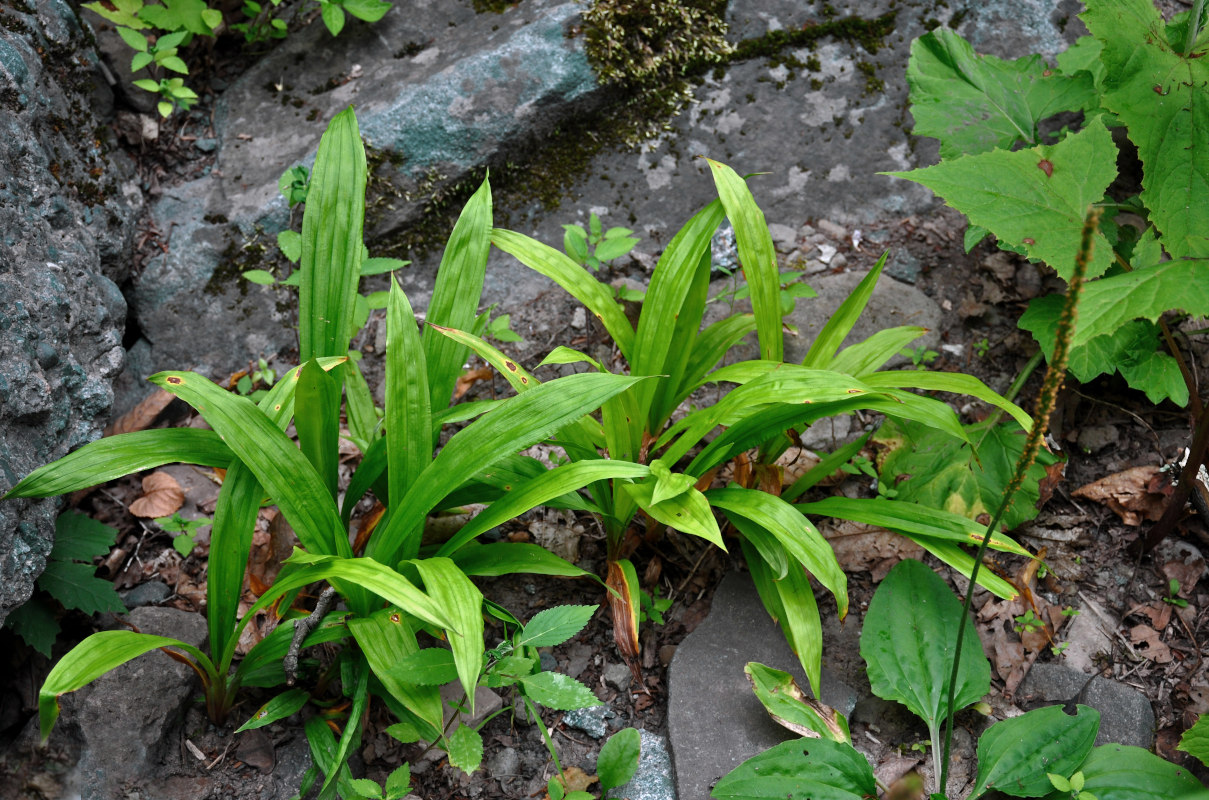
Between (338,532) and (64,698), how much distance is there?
758mm

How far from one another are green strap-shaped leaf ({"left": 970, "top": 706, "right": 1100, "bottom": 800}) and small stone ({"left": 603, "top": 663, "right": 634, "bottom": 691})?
82cm

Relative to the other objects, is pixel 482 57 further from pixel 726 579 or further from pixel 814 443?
pixel 726 579

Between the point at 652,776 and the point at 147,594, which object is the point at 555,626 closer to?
the point at 652,776

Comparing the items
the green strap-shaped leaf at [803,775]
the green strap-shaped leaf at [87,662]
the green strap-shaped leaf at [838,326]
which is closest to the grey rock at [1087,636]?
the green strap-shaped leaf at [803,775]

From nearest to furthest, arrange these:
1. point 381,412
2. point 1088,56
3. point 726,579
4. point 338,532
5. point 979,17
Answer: point 338,532 < point 726,579 < point 381,412 < point 1088,56 < point 979,17

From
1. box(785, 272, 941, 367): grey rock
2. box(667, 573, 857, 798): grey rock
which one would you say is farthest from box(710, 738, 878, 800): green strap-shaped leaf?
box(785, 272, 941, 367): grey rock

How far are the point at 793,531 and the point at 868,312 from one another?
3.66ft

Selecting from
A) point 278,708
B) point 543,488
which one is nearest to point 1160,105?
point 543,488

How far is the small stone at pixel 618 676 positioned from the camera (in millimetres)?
2055

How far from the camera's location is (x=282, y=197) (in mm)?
2762

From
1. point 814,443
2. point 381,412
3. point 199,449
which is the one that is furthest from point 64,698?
point 814,443

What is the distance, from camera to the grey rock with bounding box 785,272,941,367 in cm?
261

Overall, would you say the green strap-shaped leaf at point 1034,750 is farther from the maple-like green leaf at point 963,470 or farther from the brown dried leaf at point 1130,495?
the brown dried leaf at point 1130,495

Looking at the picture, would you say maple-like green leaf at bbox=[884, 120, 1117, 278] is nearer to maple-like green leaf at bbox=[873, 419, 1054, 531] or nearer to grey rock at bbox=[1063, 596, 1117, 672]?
maple-like green leaf at bbox=[873, 419, 1054, 531]
